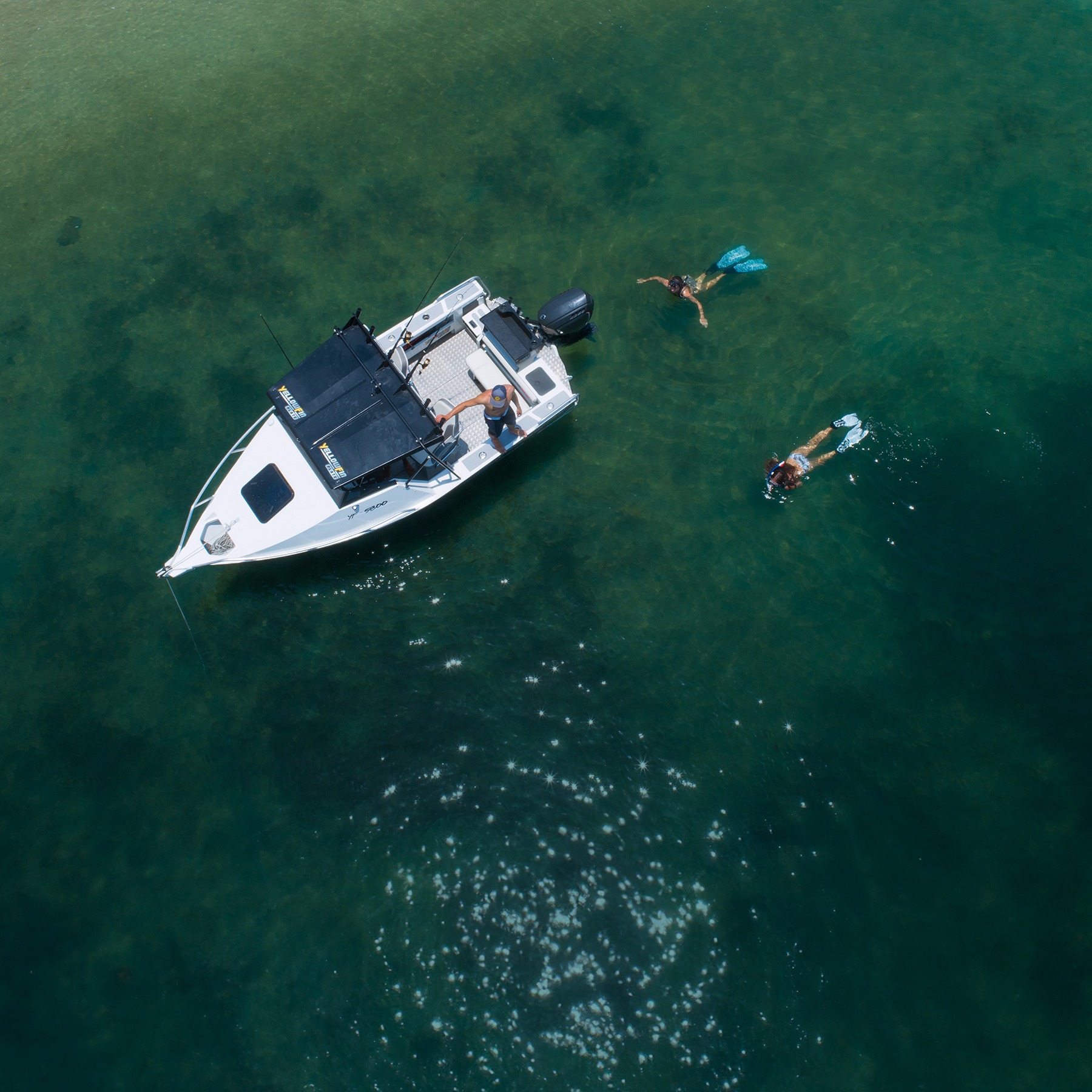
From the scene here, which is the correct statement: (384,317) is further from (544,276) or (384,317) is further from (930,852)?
(930,852)

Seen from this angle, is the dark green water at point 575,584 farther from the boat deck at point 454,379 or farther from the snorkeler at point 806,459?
the boat deck at point 454,379

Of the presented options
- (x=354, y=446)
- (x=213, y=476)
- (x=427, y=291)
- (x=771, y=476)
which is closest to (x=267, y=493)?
(x=213, y=476)

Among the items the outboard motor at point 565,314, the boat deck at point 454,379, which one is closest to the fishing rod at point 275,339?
the boat deck at point 454,379

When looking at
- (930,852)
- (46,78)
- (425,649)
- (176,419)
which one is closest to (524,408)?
(425,649)

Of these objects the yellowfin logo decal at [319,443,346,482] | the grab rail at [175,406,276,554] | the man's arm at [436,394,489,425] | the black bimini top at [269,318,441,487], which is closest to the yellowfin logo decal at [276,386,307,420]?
the black bimini top at [269,318,441,487]

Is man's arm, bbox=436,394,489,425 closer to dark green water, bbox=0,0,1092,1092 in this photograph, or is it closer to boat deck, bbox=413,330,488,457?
boat deck, bbox=413,330,488,457

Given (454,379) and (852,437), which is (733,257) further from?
(454,379)
